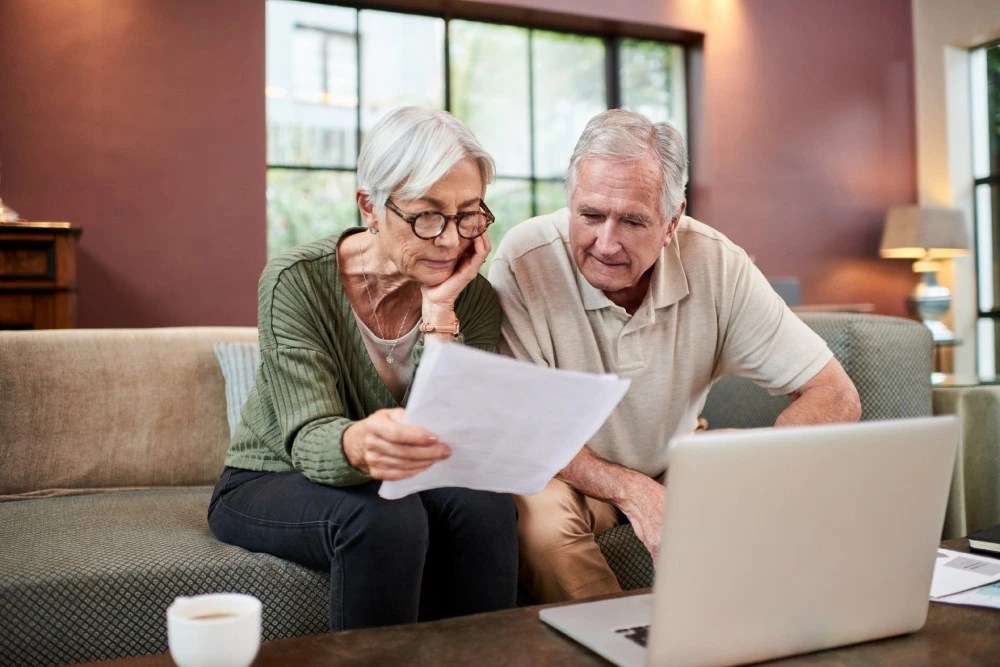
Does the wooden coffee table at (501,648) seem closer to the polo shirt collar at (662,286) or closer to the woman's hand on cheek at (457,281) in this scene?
the woman's hand on cheek at (457,281)

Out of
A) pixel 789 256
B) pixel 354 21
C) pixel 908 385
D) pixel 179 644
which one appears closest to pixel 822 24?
pixel 789 256

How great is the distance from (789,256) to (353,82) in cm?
273

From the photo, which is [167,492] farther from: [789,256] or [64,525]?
[789,256]

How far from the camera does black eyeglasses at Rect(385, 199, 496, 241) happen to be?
4.62 ft

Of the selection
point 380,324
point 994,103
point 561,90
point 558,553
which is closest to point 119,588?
point 380,324

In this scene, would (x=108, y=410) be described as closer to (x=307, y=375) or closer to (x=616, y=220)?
(x=307, y=375)

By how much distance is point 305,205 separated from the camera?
15.3 ft

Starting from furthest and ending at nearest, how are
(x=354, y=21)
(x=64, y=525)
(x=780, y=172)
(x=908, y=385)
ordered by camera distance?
(x=780, y=172) → (x=354, y=21) → (x=908, y=385) → (x=64, y=525)

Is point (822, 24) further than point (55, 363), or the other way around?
point (822, 24)

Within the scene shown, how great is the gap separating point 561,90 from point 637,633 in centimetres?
461

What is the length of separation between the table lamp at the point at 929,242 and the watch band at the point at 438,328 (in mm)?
4495

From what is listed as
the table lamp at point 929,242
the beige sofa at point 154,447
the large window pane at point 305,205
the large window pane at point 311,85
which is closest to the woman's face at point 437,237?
the beige sofa at point 154,447

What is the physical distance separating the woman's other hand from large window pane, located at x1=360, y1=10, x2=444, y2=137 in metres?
3.84

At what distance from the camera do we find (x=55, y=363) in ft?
6.80
